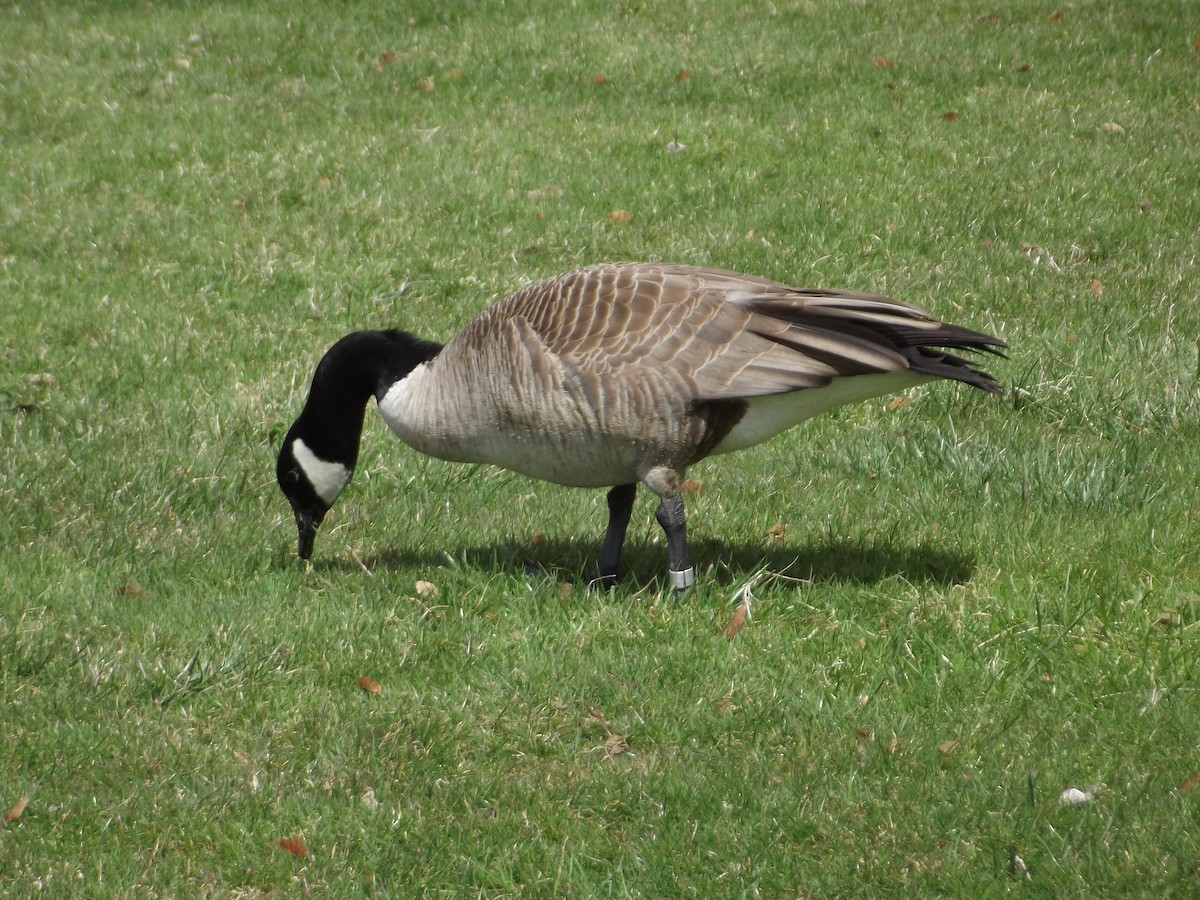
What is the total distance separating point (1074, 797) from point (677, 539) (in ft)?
5.86

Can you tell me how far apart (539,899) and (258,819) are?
0.91 m

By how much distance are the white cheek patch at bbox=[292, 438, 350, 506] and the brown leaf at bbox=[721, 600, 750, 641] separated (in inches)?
70.5

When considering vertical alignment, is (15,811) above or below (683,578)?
below

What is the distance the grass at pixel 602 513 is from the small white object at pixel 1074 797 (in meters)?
0.03

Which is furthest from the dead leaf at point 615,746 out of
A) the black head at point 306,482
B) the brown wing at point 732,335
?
the black head at point 306,482

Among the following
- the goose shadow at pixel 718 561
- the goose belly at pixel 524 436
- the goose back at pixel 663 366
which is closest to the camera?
the goose back at pixel 663 366

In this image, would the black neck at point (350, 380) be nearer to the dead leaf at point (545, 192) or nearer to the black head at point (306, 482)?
the black head at point (306, 482)

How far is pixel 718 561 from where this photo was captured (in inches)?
218

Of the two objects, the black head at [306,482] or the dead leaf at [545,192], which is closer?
the black head at [306,482]

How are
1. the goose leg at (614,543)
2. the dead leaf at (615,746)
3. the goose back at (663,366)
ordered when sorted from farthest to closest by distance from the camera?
the goose leg at (614,543) → the goose back at (663,366) → the dead leaf at (615,746)

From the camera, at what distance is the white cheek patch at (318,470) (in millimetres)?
5688

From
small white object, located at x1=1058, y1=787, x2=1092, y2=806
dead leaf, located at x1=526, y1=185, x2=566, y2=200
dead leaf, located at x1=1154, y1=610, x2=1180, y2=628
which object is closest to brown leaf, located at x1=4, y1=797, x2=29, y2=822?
small white object, located at x1=1058, y1=787, x2=1092, y2=806

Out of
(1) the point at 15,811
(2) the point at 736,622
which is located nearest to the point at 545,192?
(2) the point at 736,622

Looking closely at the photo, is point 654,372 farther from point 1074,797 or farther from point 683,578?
point 1074,797
